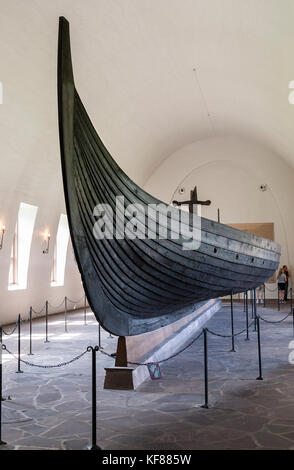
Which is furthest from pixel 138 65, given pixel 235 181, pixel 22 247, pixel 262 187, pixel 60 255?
pixel 262 187

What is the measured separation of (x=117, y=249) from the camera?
4.96 meters

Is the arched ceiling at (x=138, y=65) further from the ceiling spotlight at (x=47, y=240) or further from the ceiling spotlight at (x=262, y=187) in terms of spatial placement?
the ceiling spotlight at (x=262, y=187)

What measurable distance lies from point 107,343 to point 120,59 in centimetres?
645

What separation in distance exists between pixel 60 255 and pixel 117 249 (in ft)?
36.4

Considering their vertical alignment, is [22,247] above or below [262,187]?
below

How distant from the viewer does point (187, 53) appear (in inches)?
447

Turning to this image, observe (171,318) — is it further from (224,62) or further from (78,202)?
(224,62)

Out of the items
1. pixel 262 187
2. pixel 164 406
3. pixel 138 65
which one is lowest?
pixel 164 406

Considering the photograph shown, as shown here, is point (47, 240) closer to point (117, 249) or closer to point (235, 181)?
point (235, 181)

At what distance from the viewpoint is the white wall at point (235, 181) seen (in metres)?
18.3

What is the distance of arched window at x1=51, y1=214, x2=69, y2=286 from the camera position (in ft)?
50.6

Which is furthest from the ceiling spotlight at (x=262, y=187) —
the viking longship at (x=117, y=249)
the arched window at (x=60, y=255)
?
the viking longship at (x=117, y=249)

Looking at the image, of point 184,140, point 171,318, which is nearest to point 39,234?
point 171,318
